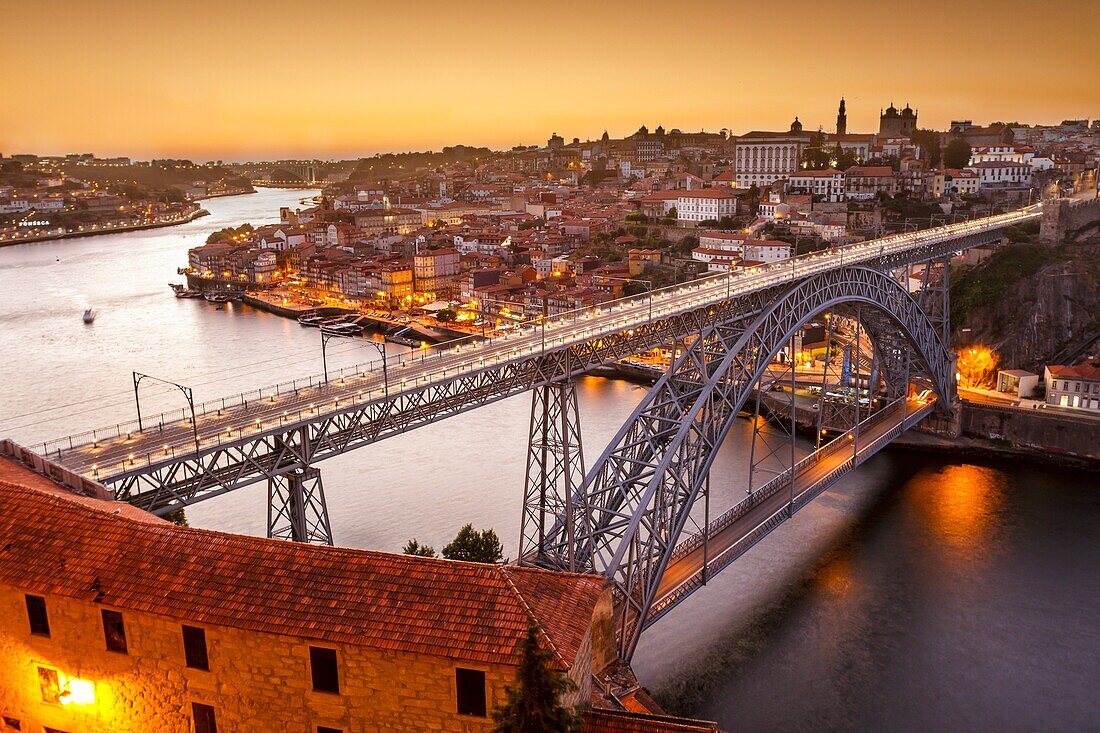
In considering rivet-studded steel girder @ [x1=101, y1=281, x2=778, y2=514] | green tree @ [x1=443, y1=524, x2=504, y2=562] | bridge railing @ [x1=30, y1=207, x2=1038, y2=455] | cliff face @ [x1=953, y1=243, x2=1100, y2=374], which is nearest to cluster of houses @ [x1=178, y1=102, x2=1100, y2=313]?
bridge railing @ [x1=30, y1=207, x2=1038, y2=455]

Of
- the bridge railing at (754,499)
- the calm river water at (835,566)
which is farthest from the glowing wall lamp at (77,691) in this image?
the calm river water at (835,566)

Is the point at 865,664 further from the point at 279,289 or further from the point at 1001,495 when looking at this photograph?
the point at 279,289

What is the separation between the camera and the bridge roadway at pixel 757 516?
12.9 m

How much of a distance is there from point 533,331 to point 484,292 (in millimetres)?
26184

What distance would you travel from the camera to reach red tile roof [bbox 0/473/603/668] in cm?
514

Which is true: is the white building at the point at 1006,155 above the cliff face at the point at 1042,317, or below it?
above

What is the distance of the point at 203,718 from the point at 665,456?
25.6ft

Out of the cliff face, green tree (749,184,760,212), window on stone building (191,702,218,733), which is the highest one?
green tree (749,184,760,212)

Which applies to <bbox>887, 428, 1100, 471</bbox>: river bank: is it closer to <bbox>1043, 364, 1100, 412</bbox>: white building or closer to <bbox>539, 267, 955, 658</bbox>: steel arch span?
<bbox>1043, 364, 1100, 412</bbox>: white building

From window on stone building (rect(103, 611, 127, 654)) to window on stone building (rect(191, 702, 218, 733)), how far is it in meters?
0.63

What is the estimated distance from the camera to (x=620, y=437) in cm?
1244

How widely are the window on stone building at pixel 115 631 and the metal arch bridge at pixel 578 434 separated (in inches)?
127

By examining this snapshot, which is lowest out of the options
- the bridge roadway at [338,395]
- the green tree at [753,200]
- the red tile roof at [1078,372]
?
the red tile roof at [1078,372]

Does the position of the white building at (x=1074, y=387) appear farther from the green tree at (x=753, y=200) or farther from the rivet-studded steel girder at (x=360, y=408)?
the green tree at (x=753, y=200)
